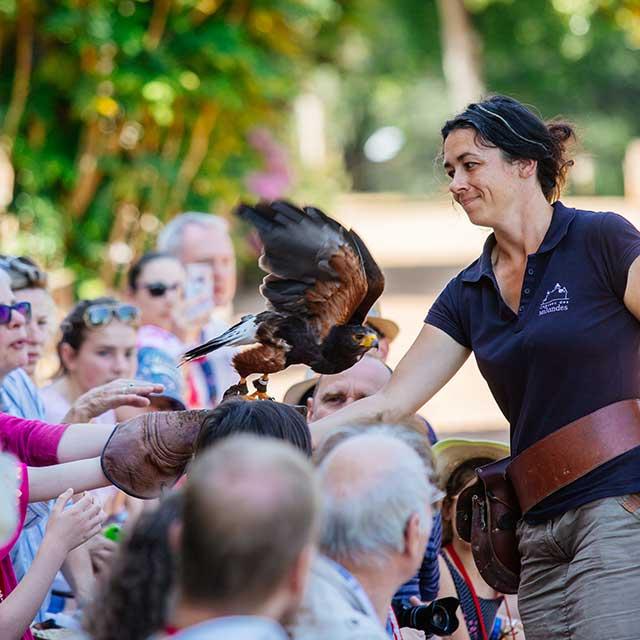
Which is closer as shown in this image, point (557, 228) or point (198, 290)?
point (557, 228)

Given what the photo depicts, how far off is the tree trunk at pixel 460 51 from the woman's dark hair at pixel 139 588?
2536cm

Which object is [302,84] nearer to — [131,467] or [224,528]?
[131,467]

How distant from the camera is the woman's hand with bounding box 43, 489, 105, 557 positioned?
3.27 metres

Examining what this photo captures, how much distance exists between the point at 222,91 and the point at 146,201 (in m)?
1.29

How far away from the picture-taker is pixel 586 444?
3605 millimetres

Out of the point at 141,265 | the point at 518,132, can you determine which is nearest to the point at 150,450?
the point at 518,132

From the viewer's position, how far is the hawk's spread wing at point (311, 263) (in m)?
4.12

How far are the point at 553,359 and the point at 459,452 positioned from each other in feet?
3.78

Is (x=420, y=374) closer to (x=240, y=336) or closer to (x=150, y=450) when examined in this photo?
(x=240, y=336)

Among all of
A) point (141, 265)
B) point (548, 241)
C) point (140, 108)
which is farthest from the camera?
point (140, 108)

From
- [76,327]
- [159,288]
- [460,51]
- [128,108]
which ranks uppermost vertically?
[460,51]

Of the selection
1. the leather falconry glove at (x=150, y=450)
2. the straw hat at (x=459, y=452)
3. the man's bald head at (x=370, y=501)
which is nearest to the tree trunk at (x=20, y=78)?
the straw hat at (x=459, y=452)

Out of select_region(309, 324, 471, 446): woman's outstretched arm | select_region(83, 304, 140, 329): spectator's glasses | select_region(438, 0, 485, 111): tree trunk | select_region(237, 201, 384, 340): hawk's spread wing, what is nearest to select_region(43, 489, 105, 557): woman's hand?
select_region(309, 324, 471, 446): woman's outstretched arm

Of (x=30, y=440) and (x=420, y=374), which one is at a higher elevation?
(x=420, y=374)
